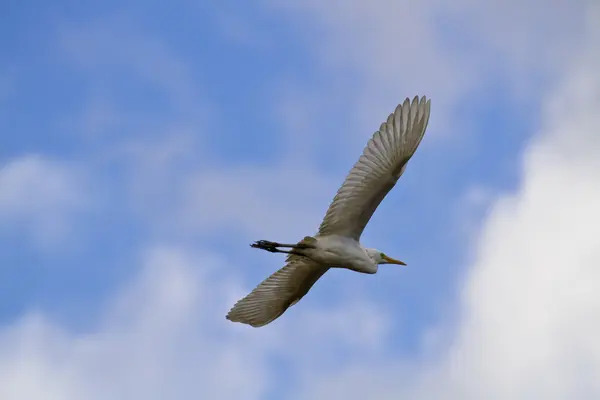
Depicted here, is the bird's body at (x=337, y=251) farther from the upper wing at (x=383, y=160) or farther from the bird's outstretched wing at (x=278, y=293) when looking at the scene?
the upper wing at (x=383, y=160)

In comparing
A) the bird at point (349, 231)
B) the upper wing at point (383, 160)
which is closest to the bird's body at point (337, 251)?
the bird at point (349, 231)

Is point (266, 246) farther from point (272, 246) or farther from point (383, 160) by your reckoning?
point (383, 160)

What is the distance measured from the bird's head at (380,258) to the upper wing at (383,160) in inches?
55.3

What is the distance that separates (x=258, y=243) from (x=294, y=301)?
159 centimetres

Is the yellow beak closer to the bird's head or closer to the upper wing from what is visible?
the bird's head

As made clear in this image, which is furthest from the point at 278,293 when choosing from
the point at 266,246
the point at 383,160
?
the point at 383,160

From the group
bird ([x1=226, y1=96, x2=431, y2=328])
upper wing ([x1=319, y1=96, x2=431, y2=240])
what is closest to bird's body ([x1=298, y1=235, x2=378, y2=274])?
bird ([x1=226, y1=96, x2=431, y2=328])

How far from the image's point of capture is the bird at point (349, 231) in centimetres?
1645

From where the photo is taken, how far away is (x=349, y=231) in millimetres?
17422

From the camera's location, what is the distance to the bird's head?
18.3m

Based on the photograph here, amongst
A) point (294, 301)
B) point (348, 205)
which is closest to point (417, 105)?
point (348, 205)

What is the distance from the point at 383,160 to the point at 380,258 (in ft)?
9.04

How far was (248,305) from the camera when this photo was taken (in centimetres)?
1842

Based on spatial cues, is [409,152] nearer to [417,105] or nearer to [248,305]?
[417,105]
